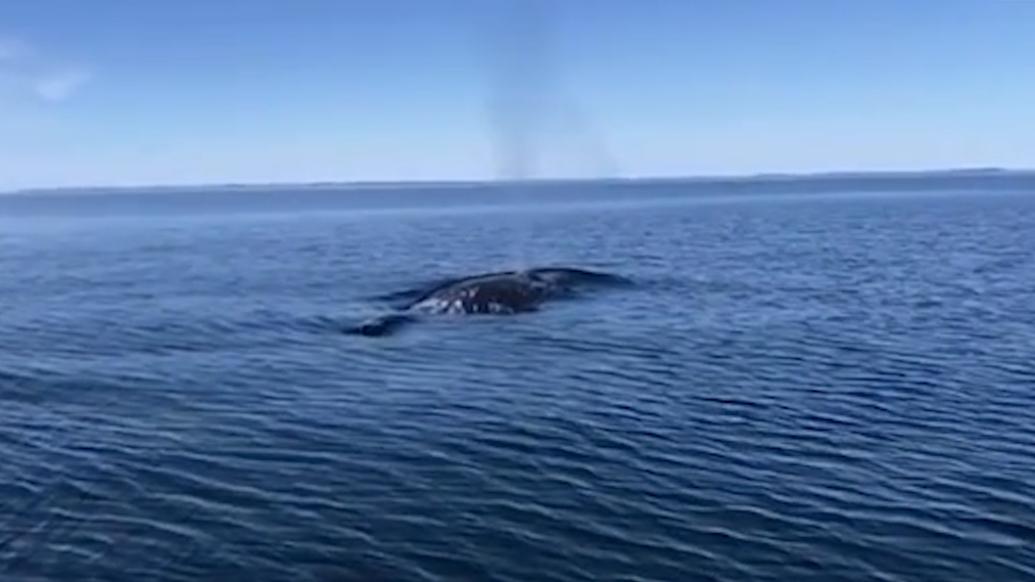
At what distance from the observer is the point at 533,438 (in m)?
25.0

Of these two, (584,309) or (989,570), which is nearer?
(989,570)

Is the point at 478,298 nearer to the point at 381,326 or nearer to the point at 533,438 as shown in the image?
the point at 381,326

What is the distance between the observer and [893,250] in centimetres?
7769

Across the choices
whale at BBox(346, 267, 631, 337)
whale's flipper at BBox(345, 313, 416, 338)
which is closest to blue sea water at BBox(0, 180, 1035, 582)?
whale's flipper at BBox(345, 313, 416, 338)

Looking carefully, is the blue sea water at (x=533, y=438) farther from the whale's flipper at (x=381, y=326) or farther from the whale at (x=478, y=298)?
the whale at (x=478, y=298)

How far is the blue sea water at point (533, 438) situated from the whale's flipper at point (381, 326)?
0.73m

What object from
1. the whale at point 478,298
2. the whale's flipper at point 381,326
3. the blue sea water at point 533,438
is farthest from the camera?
the whale at point 478,298

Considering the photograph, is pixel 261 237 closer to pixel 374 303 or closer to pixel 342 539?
pixel 374 303

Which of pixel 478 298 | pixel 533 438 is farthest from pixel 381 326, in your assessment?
pixel 533 438

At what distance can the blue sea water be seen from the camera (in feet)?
60.4

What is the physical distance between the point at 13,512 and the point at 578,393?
14333 mm

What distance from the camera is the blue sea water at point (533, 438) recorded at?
60.4ft

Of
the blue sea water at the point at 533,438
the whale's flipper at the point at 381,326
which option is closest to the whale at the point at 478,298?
the whale's flipper at the point at 381,326

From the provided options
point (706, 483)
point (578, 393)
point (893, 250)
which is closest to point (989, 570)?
point (706, 483)
